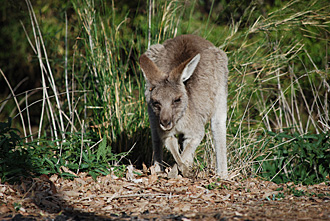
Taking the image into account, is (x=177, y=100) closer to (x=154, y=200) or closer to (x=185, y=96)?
(x=185, y=96)

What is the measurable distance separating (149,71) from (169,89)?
1.05 ft

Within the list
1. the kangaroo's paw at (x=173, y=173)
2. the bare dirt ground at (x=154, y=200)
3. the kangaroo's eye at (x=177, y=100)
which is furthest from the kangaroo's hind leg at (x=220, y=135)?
the kangaroo's eye at (x=177, y=100)

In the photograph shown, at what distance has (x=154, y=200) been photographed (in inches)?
148

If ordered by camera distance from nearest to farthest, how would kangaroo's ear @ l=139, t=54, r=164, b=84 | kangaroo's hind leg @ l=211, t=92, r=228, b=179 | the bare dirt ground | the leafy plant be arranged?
1. the bare dirt ground
2. kangaroo's ear @ l=139, t=54, r=164, b=84
3. kangaroo's hind leg @ l=211, t=92, r=228, b=179
4. the leafy plant

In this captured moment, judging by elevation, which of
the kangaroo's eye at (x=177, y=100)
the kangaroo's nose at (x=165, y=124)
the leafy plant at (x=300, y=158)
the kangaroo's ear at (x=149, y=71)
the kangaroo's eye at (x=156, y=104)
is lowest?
the leafy plant at (x=300, y=158)

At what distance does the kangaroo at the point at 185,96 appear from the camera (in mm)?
4340

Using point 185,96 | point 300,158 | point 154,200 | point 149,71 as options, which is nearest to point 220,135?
point 185,96

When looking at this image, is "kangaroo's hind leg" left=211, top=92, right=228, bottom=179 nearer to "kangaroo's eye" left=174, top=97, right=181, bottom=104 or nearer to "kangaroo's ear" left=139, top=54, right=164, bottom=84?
"kangaroo's eye" left=174, top=97, right=181, bottom=104

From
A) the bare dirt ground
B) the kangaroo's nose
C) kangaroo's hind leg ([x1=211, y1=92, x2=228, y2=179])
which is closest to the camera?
the bare dirt ground

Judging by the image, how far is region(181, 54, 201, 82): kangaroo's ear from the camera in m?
4.35

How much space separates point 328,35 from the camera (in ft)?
24.8

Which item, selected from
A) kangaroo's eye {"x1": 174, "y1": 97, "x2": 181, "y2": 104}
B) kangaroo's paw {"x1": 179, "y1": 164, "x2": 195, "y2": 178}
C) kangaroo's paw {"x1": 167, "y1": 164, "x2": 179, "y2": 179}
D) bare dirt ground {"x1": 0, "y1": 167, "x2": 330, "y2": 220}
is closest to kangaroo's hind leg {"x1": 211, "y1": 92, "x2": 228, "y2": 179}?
bare dirt ground {"x1": 0, "y1": 167, "x2": 330, "y2": 220}

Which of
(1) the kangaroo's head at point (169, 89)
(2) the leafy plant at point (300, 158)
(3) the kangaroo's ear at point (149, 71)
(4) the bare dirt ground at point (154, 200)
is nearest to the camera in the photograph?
(4) the bare dirt ground at point (154, 200)

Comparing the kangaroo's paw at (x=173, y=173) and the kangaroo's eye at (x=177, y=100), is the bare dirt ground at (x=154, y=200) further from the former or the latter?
the kangaroo's eye at (x=177, y=100)
